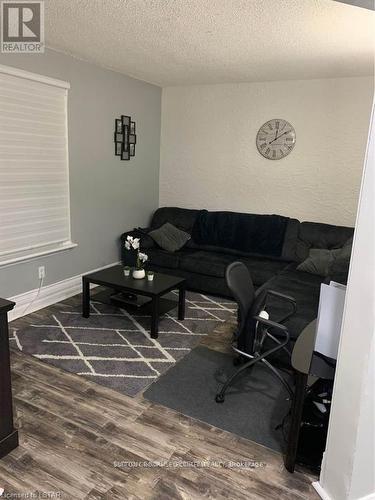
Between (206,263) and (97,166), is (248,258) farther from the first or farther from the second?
(97,166)

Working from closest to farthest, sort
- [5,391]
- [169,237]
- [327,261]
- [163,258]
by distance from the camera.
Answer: [5,391], [327,261], [163,258], [169,237]

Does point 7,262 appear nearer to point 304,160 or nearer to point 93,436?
point 93,436

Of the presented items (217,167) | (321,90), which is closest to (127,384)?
(217,167)

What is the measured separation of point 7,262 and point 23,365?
1.05 metres

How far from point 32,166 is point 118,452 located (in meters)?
2.64

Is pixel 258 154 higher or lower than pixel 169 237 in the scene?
higher

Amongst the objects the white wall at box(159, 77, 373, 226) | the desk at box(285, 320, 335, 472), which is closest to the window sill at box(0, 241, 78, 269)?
the white wall at box(159, 77, 373, 226)

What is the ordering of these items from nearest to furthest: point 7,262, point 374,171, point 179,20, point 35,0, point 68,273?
point 374,171
point 35,0
point 179,20
point 7,262
point 68,273

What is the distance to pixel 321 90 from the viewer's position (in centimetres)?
439

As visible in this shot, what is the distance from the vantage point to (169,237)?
481 centimetres

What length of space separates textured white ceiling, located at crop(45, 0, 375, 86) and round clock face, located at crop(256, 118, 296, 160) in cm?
56

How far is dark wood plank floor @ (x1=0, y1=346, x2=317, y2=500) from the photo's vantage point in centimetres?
183

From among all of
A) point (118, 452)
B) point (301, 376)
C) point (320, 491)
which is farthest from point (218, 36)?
point (320, 491)

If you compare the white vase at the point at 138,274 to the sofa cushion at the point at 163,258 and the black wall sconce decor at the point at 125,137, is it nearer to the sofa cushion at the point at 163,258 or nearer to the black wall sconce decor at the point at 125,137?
the sofa cushion at the point at 163,258
